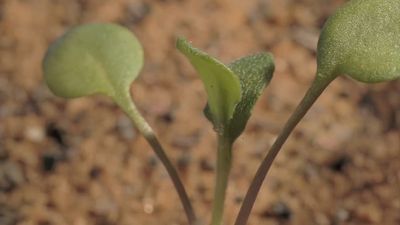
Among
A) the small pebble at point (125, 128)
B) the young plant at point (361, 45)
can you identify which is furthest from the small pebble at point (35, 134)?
the young plant at point (361, 45)

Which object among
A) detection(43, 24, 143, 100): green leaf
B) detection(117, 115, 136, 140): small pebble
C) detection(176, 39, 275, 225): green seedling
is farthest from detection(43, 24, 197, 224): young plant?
detection(117, 115, 136, 140): small pebble

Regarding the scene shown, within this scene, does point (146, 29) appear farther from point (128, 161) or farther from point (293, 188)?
point (293, 188)

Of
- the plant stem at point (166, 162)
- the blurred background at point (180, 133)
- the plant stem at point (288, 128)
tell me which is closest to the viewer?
the plant stem at point (288, 128)

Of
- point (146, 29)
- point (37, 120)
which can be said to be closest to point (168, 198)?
point (37, 120)

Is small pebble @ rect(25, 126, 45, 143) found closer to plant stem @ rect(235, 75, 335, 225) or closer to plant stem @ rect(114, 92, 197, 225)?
plant stem @ rect(114, 92, 197, 225)

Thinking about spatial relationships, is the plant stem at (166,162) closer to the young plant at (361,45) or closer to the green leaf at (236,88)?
the green leaf at (236,88)
